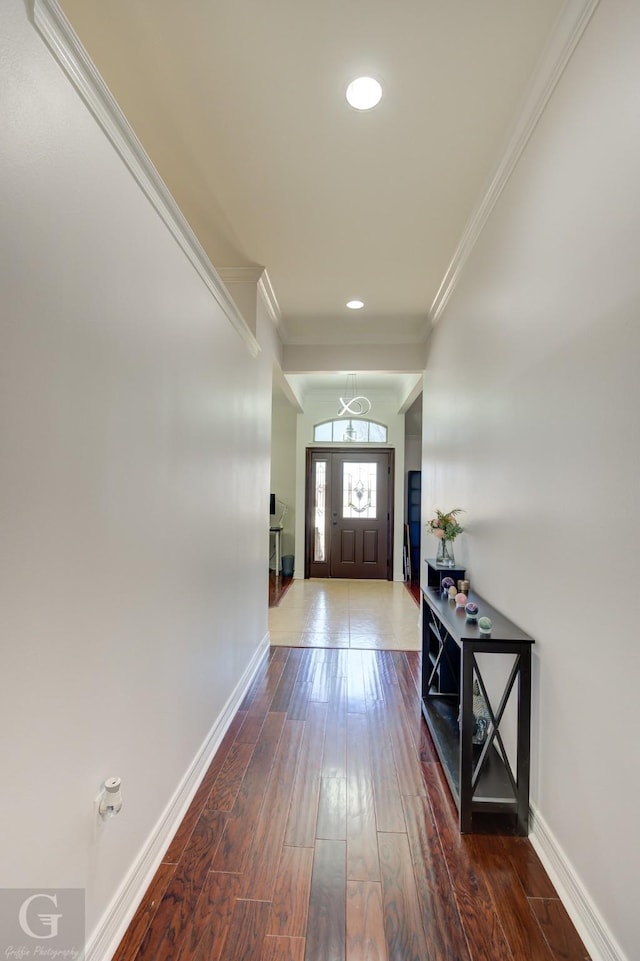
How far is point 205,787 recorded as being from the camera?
6.34 feet

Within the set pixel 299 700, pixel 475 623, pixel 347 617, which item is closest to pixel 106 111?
pixel 475 623

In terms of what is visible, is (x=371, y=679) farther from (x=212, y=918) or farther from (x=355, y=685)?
(x=212, y=918)

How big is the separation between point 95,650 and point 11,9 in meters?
1.42

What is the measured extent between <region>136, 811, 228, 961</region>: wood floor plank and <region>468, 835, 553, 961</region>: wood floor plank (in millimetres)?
971

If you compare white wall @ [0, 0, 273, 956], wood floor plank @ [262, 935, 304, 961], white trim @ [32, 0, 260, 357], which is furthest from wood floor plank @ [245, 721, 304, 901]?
white trim @ [32, 0, 260, 357]

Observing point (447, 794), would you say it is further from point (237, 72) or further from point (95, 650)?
point (237, 72)

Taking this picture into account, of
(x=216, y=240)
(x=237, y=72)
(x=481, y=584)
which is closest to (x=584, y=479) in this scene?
(x=481, y=584)

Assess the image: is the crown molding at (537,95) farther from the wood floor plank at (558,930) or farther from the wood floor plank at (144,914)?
the wood floor plank at (144,914)

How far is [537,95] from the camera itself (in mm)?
1640

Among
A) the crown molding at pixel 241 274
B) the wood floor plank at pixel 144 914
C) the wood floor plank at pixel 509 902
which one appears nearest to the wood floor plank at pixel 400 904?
the wood floor plank at pixel 509 902

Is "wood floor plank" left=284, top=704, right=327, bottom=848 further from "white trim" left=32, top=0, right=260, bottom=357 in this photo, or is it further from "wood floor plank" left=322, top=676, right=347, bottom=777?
"white trim" left=32, top=0, right=260, bottom=357

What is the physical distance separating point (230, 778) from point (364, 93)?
3.06 m

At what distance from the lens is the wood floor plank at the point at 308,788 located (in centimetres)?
167

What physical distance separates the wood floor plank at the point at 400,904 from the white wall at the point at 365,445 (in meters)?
5.38
